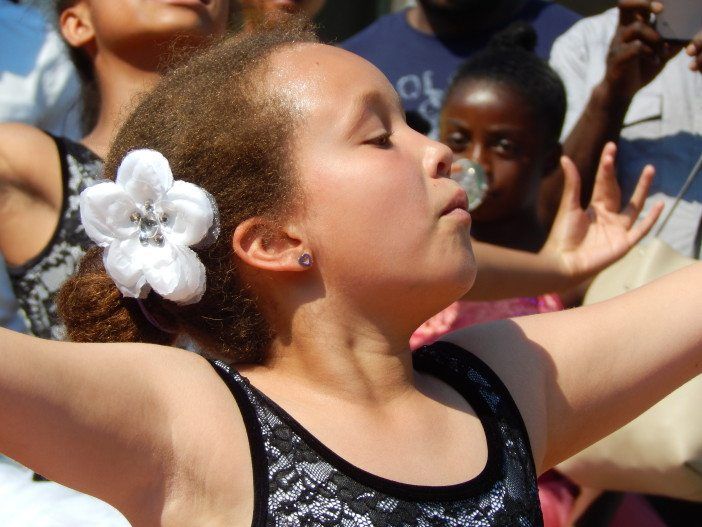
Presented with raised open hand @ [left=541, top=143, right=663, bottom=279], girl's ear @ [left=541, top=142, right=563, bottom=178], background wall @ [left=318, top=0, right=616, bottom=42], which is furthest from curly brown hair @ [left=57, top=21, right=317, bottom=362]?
background wall @ [left=318, top=0, right=616, bottom=42]

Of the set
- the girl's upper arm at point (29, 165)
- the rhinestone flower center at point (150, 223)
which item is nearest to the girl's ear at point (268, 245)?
the rhinestone flower center at point (150, 223)

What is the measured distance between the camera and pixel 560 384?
2.03 metres

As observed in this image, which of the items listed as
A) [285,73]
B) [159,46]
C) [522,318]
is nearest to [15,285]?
[159,46]

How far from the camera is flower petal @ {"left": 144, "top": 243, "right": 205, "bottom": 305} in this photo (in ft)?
5.87

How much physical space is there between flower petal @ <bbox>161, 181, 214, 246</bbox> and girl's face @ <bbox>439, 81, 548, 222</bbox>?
1778 mm

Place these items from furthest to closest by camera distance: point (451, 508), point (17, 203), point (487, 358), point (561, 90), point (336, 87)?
1. point (561, 90)
2. point (17, 203)
3. point (487, 358)
4. point (336, 87)
5. point (451, 508)

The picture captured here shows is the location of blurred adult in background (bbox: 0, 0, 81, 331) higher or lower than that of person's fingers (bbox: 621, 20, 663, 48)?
lower

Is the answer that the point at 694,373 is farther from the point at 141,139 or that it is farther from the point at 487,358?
the point at 141,139

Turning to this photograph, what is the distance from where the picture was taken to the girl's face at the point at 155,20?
2.83 meters

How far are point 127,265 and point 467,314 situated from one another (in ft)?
5.30

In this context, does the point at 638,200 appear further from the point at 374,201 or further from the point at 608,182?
the point at 374,201

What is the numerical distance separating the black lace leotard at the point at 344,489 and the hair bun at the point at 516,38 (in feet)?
6.93

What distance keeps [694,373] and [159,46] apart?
5.12 feet

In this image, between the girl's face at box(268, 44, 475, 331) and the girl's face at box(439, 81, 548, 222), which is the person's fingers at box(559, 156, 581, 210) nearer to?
the girl's face at box(439, 81, 548, 222)
